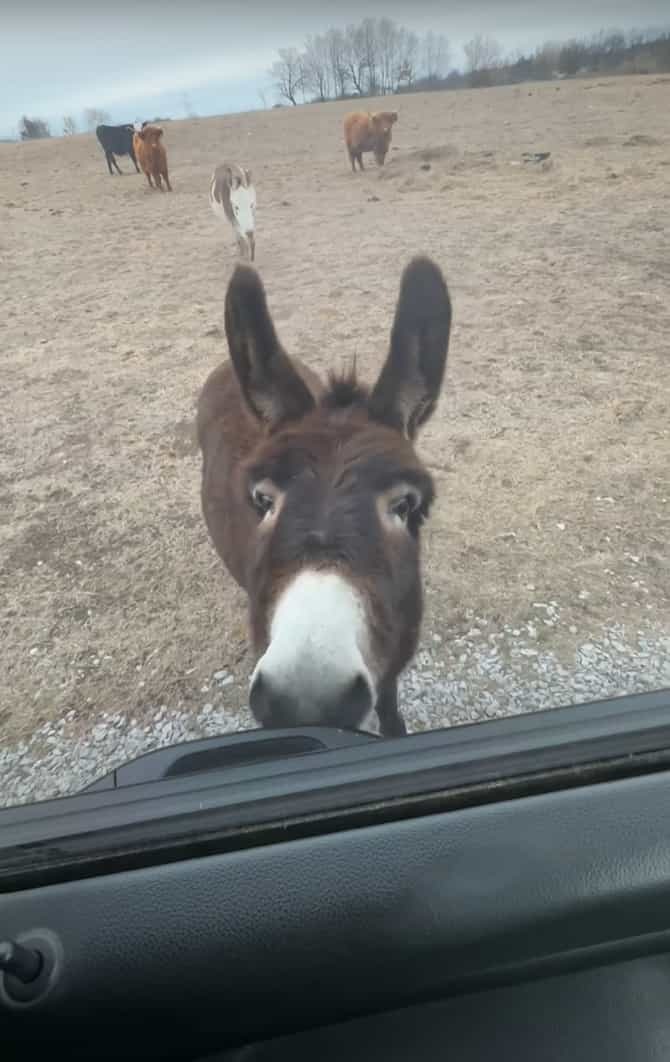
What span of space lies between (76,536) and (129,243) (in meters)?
1.07

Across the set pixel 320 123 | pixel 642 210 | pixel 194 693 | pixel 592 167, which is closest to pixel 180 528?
pixel 194 693

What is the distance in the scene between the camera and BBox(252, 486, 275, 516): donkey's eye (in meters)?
1.56

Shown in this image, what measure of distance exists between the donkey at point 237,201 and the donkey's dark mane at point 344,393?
2.29ft

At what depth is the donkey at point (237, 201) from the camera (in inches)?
74.1

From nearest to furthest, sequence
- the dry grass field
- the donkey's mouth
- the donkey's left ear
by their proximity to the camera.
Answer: the donkey's mouth, the donkey's left ear, the dry grass field

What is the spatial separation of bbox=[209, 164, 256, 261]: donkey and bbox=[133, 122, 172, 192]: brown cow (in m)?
0.14

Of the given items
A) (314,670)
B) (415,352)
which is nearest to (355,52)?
(415,352)

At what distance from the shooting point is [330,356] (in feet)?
7.96

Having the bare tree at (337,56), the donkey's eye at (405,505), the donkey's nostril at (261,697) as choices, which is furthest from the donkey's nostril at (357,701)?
the bare tree at (337,56)

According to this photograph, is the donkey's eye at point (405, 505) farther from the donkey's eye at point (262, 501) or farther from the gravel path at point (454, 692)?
the gravel path at point (454, 692)

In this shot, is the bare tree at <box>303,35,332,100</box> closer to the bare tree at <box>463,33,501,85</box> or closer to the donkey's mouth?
the bare tree at <box>463,33,501,85</box>

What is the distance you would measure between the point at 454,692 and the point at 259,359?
1.14 meters

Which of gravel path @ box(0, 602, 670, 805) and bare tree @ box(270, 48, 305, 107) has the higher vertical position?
bare tree @ box(270, 48, 305, 107)

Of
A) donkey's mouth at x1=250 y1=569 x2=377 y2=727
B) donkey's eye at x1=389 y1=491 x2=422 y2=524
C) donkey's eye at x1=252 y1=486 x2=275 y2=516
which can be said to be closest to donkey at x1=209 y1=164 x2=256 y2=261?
donkey's eye at x1=252 y1=486 x2=275 y2=516
